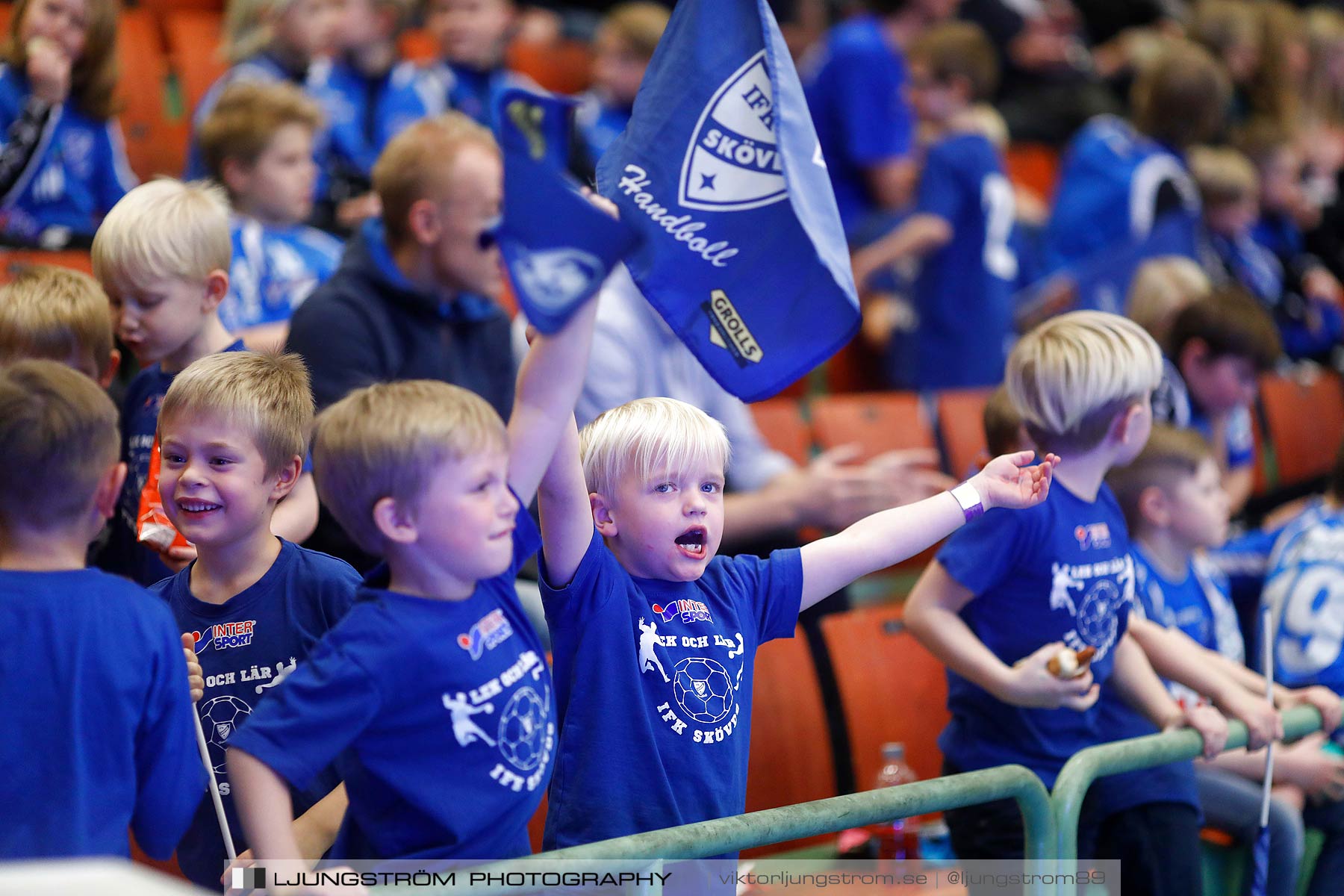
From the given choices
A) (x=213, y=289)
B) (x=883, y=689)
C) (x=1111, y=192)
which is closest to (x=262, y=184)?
(x=213, y=289)

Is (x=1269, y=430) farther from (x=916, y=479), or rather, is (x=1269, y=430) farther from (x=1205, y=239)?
(x=916, y=479)

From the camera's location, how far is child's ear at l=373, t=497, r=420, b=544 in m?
1.77

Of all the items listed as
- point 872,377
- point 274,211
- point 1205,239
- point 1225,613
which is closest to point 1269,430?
point 1205,239

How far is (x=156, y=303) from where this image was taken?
101 inches

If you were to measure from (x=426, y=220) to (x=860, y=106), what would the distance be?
3519 millimetres

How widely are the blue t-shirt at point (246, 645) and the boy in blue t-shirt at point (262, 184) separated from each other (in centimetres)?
176

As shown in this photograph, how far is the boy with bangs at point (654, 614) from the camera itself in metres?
2.12

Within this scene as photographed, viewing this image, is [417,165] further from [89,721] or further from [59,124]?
[89,721]

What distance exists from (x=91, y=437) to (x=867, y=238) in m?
4.80

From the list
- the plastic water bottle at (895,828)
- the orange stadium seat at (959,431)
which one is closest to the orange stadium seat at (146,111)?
the orange stadium seat at (959,431)

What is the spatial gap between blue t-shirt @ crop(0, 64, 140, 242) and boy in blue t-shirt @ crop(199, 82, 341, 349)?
0.90ft

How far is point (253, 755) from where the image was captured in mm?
1646

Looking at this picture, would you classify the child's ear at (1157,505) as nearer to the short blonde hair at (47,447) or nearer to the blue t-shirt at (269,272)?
the blue t-shirt at (269,272)

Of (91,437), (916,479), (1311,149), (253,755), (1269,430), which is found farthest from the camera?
(1311,149)
